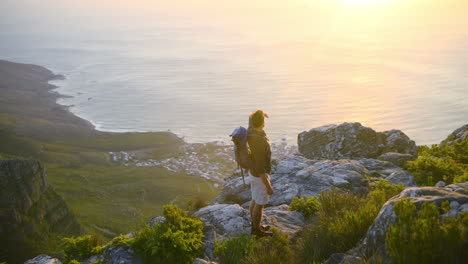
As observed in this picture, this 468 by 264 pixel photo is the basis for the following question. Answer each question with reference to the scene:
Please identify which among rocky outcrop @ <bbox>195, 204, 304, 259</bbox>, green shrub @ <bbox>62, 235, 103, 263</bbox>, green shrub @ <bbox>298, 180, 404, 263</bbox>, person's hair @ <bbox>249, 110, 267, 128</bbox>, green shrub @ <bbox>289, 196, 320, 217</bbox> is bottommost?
green shrub @ <bbox>62, 235, 103, 263</bbox>

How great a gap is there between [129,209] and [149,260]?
81.7 metres

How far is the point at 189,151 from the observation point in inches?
5699

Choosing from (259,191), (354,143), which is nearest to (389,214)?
(259,191)

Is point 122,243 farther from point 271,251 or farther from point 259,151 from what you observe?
point 259,151

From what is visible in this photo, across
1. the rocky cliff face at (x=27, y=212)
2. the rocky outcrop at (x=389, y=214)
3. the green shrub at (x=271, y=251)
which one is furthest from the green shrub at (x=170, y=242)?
the rocky cliff face at (x=27, y=212)

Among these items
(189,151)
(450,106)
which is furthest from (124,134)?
(450,106)

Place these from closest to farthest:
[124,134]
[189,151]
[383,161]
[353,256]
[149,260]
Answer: [353,256] < [149,260] < [383,161] < [189,151] < [124,134]

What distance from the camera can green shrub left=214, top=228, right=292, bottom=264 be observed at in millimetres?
7266

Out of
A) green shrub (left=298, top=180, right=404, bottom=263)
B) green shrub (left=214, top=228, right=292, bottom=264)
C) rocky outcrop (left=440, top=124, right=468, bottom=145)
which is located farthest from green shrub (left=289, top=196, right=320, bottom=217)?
rocky outcrop (left=440, top=124, right=468, bottom=145)

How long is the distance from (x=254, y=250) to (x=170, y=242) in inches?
77.5

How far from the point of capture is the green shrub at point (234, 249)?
305 inches

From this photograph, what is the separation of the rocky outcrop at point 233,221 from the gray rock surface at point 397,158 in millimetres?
8950

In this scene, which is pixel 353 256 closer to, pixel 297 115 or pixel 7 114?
pixel 297 115

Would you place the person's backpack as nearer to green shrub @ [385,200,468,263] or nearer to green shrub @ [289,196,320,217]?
green shrub @ [385,200,468,263]
